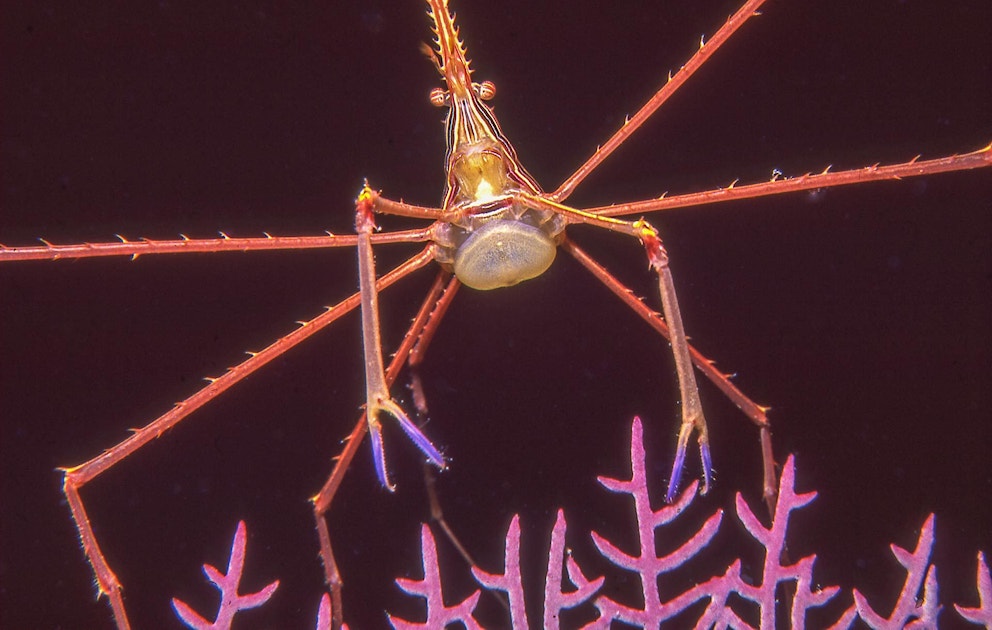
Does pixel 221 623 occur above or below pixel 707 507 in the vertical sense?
below

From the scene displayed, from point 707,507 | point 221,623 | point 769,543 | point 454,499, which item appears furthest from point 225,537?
point 769,543

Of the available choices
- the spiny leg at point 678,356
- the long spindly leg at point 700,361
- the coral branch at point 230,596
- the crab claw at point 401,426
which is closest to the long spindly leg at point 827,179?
the spiny leg at point 678,356

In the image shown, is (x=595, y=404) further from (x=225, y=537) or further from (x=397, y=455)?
(x=225, y=537)

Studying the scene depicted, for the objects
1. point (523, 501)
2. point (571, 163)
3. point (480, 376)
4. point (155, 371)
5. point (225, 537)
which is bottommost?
point (225, 537)

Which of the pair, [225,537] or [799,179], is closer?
[799,179]

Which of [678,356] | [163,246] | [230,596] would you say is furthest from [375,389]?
[230,596]

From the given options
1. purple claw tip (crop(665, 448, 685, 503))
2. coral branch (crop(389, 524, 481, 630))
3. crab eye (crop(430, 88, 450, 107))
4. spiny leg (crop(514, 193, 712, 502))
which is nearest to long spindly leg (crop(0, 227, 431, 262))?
crab eye (crop(430, 88, 450, 107))

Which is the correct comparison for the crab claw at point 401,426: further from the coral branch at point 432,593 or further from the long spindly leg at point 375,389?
the coral branch at point 432,593
